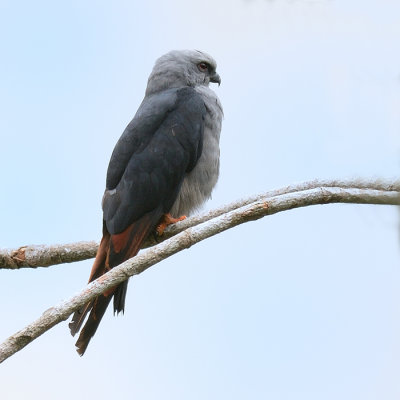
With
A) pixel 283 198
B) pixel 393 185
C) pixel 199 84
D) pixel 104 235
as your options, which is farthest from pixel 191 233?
pixel 199 84

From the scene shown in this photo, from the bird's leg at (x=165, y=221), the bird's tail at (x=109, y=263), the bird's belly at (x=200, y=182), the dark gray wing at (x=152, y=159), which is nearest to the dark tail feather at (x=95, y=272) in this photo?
the bird's tail at (x=109, y=263)

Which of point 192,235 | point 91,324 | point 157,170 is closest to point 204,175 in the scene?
point 157,170

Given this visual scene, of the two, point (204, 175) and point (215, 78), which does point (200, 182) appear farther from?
point (215, 78)

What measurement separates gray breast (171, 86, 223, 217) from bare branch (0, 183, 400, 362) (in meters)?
1.57

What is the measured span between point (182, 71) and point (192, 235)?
8.88ft

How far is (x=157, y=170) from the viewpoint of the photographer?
205 inches

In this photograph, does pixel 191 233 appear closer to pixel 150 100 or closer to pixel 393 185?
pixel 393 185

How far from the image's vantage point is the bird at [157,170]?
4914mm

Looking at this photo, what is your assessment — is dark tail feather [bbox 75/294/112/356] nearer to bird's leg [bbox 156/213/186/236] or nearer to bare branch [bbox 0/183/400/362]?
bird's leg [bbox 156/213/186/236]

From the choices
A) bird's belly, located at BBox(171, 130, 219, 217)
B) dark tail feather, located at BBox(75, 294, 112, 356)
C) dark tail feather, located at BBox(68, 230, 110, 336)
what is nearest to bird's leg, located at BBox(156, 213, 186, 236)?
bird's belly, located at BBox(171, 130, 219, 217)

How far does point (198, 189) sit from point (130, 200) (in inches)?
25.0

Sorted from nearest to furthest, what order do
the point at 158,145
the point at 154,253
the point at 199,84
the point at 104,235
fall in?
1. the point at 154,253
2. the point at 104,235
3. the point at 158,145
4. the point at 199,84

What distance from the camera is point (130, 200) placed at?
5094 millimetres

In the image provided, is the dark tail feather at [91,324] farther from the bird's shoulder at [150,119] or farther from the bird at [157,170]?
the bird's shoulder at [150,119]
